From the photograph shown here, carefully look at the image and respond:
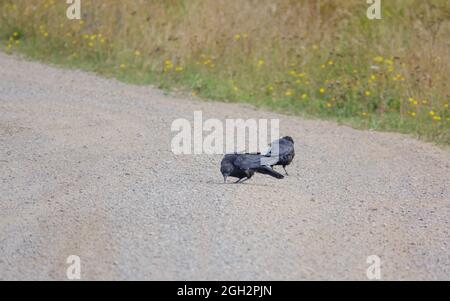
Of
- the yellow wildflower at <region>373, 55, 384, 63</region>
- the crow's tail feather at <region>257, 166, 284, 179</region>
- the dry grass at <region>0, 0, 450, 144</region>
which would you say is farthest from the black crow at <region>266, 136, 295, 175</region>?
the yellow wildflower at <region>373, 55, 384, 63</region>

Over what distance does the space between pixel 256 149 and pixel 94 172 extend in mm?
1838

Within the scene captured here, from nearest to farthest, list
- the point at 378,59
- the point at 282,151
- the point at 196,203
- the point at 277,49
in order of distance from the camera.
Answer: the point at 196,203 → the point at 282,151 → the point at 378,59 → the point at 277,49

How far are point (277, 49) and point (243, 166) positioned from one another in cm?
614

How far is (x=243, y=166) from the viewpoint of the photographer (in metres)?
7.58

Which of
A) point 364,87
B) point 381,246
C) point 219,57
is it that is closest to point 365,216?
point 381,246

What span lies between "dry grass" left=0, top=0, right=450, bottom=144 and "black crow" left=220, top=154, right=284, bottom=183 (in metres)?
3.74

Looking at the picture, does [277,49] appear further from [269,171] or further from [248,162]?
[248,162]

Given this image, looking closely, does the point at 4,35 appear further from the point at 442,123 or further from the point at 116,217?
the point at 116,217

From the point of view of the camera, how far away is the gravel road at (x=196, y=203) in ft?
19.7

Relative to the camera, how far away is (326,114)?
38.4 feet

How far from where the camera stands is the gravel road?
19.7ft

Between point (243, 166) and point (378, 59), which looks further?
point (378, 59)

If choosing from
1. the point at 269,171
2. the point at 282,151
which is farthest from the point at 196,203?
the point at 282,151

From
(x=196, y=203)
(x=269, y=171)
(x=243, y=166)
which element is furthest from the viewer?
(x=269, y=171)
